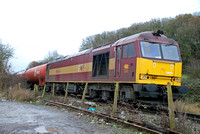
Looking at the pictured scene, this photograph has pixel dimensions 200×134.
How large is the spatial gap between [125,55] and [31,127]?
5.48m

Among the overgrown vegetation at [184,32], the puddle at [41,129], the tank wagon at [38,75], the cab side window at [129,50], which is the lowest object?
the puddle at [41,129]

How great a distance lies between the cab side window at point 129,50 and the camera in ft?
29.1

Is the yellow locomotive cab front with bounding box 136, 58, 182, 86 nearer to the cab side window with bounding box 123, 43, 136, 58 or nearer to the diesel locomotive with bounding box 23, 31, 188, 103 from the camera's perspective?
the diesel locomotive with bounding box 23, 31, 188, 103

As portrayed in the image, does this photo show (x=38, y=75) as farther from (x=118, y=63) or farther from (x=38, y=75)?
(x=118, y=63)

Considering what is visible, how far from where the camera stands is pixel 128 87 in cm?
895

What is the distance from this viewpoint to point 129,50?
9094 mm

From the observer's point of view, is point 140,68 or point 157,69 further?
point 157,69

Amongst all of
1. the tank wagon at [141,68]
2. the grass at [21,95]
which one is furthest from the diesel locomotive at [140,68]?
the grass at [21,95]

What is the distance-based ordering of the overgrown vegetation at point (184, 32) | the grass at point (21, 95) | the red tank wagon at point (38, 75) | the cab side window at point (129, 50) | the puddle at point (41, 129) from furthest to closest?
the overgrown vegetation at point (184, 32) < the red tank wagon at point (38, 75) < the grass at point (21, 95) < the cab side window at point (129, 50) < the puddle at point (41, 129)

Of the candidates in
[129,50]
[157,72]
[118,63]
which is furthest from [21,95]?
[157,72]

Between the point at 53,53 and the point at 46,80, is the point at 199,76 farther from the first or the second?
the point at 53,53

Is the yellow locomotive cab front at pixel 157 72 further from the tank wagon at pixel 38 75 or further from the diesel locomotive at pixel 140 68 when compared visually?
the tank wagon at pixel 38 75

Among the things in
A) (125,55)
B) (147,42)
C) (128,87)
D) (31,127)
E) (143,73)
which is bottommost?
(31,127)

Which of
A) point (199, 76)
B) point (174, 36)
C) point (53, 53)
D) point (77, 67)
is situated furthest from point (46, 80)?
point (53, 53)
